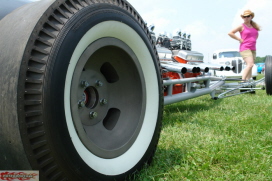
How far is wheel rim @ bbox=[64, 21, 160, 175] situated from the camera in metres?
1.24

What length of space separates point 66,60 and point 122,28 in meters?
0.46

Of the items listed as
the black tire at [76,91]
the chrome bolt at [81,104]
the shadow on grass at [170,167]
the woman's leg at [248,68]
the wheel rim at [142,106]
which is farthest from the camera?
the woman's leg at [248,68]

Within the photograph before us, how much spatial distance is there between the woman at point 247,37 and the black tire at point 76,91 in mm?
4332

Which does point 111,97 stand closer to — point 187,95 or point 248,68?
point 187,95

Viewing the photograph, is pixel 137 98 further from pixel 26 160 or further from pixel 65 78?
pixel 26 160

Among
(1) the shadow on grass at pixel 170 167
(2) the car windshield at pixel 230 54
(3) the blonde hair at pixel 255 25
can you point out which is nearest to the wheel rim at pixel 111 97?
(1) the shadow on grass at pixel 170 167

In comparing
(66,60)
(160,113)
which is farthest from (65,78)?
(160,113)

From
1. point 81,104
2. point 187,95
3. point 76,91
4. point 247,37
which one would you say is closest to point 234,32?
point 247,37

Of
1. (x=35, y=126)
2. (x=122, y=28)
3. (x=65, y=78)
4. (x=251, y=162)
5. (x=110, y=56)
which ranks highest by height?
(x=122, y=28)

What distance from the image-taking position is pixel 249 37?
5.60 metres

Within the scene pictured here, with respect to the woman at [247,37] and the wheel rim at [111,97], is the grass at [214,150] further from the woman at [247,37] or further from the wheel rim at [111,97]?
the woman at [247,37]

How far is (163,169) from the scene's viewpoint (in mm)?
1701

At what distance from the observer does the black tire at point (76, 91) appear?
110cm

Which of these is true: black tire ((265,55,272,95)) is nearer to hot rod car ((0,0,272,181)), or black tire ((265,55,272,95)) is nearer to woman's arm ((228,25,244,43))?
woman's arm ((228,25,244,43))
